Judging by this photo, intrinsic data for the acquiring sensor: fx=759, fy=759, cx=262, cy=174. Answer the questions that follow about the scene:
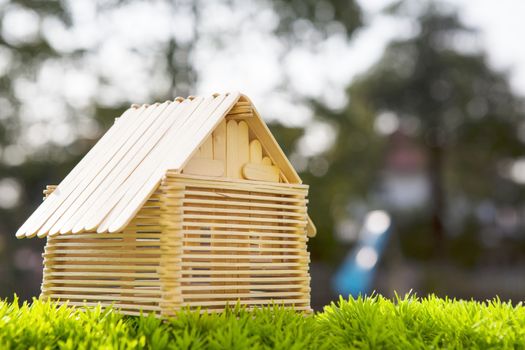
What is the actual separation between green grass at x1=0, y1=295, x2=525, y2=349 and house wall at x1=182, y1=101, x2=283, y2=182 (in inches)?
46.9

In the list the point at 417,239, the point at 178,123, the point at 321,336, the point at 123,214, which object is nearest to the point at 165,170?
the point at 123,214

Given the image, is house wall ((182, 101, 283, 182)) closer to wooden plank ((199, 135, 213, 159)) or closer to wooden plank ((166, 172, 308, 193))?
wooden plank ((199, 135, 213, 159))

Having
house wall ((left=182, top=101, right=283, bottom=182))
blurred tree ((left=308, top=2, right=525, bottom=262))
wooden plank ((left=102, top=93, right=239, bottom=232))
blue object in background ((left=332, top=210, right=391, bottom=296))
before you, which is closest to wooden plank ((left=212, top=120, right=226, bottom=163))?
house wall ((left=182, top=101, right=283, bottom=182))

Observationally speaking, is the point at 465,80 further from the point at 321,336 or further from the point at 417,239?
the point at 321,336

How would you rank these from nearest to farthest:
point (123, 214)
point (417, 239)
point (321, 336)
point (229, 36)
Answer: point (123, 214) → point (321, 336) → point (229, 36) → point (417, 239)

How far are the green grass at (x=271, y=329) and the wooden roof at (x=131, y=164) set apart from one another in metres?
0.74

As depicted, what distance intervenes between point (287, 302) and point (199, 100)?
6.60ft

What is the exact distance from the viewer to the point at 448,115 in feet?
83.4

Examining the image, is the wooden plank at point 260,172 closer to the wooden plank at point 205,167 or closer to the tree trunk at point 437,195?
the wooden plank at point 205,167

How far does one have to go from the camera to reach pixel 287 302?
6.85m

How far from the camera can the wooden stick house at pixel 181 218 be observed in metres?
5.96

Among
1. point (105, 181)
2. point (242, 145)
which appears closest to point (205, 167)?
point (242, 145)

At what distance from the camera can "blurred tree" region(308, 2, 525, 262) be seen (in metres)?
24.9

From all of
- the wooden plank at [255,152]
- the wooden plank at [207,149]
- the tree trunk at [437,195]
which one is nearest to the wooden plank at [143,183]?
the wooden plank at [207,149]
